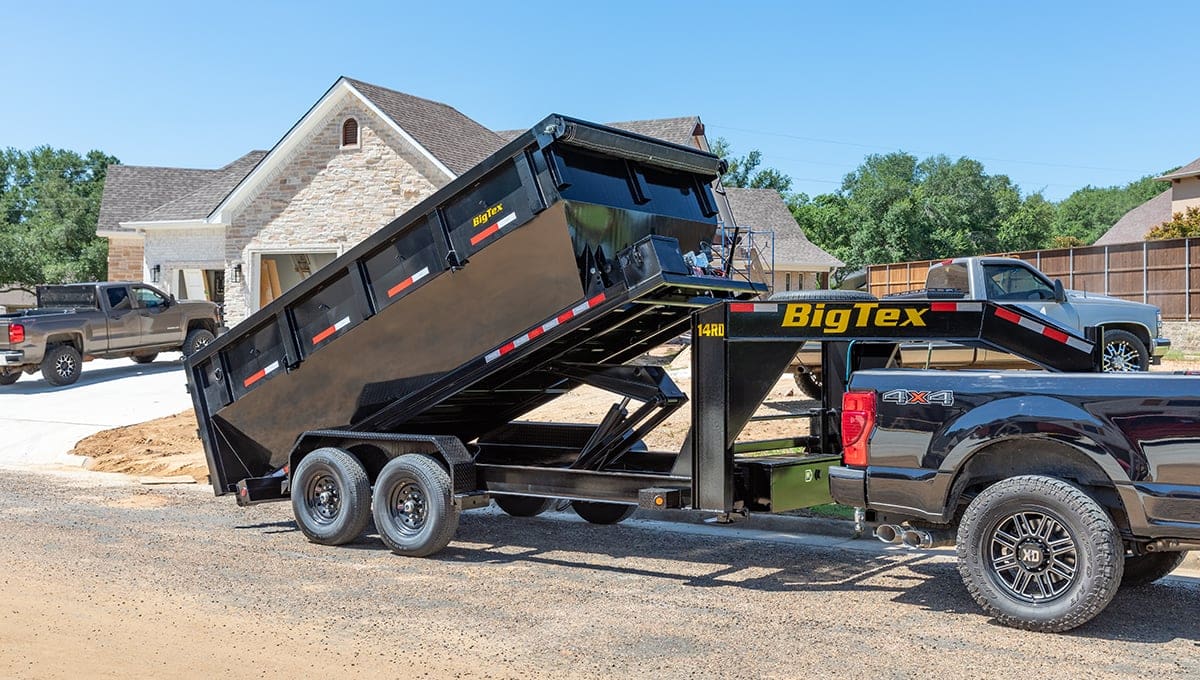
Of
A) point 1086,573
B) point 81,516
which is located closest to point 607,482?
point 1086,573

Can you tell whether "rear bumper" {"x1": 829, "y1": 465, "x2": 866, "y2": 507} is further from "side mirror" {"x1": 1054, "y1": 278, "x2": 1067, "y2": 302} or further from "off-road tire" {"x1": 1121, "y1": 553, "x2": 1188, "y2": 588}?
"side mirror" {"x1": 1054, "y1": 278, "x2": 1067, "y2": 302}

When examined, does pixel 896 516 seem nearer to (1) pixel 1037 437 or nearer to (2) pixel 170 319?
(1) pixel 1037 437

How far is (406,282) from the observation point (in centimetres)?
907

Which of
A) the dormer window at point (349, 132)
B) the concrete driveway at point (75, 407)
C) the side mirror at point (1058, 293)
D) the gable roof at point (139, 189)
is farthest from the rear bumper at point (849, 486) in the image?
the gable roof at point (139, 189)

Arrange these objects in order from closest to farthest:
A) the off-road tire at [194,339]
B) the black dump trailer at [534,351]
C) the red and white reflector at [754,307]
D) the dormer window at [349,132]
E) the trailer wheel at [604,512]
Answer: the red and white reflector at [754,307] → the black dump trailer at [534,351] → the trailer wheel at [604,512] → the off-road tire at [194,339] → the dormer window at [349,132]

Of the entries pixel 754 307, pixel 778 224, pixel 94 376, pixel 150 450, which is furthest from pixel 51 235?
pixel 754 307

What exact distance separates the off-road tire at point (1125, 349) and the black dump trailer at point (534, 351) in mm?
9611

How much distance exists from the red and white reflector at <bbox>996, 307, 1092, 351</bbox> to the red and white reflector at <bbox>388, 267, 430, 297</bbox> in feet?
13.7

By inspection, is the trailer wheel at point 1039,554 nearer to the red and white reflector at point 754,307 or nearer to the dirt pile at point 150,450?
the red and white reflector at point 754,307

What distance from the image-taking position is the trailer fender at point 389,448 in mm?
9078

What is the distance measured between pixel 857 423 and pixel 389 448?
12.9 ft

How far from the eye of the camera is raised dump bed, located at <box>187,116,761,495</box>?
333 inches

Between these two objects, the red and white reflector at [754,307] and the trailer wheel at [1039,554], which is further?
the red and white reflector at [754,307]

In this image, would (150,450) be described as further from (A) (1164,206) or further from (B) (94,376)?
(A) (1164,206)
